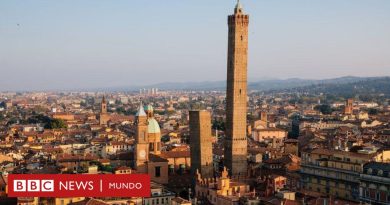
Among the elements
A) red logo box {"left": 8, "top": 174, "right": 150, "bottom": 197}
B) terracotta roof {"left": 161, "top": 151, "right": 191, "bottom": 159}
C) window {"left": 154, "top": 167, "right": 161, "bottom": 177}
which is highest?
red logo box {"left": 8, "top": 174, "right": 150, "bottom": 197}

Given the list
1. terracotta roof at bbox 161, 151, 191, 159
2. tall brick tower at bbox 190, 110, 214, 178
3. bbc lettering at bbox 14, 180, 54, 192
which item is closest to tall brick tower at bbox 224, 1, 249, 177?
tall brick tower at bbox 190, 110, 214, 178

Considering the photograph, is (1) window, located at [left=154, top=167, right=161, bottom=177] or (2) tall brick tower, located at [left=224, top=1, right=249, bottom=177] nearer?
(1) window, located at [left=154, top=167, right=161, bottom=177]

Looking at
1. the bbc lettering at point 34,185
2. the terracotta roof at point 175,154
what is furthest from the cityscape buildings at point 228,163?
the bbc lettering at point 34,185

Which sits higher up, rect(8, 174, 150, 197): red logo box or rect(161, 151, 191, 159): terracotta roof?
rect(8, 174, 150, 197): red logo box

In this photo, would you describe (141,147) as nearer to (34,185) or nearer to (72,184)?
(72,184)

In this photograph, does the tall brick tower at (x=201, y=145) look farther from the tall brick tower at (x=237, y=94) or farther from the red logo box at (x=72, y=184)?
the red logo box at (x=72, y=184)

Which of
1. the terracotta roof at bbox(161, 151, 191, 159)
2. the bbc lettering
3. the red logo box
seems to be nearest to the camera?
the bbc lettering

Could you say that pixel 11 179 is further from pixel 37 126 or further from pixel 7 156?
pixel 37 126

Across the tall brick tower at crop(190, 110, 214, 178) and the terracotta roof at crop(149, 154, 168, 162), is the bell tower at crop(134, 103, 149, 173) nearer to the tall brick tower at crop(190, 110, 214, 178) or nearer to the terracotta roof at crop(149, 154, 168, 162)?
the terracotta roof at crop(149, 154, 168, 162)
